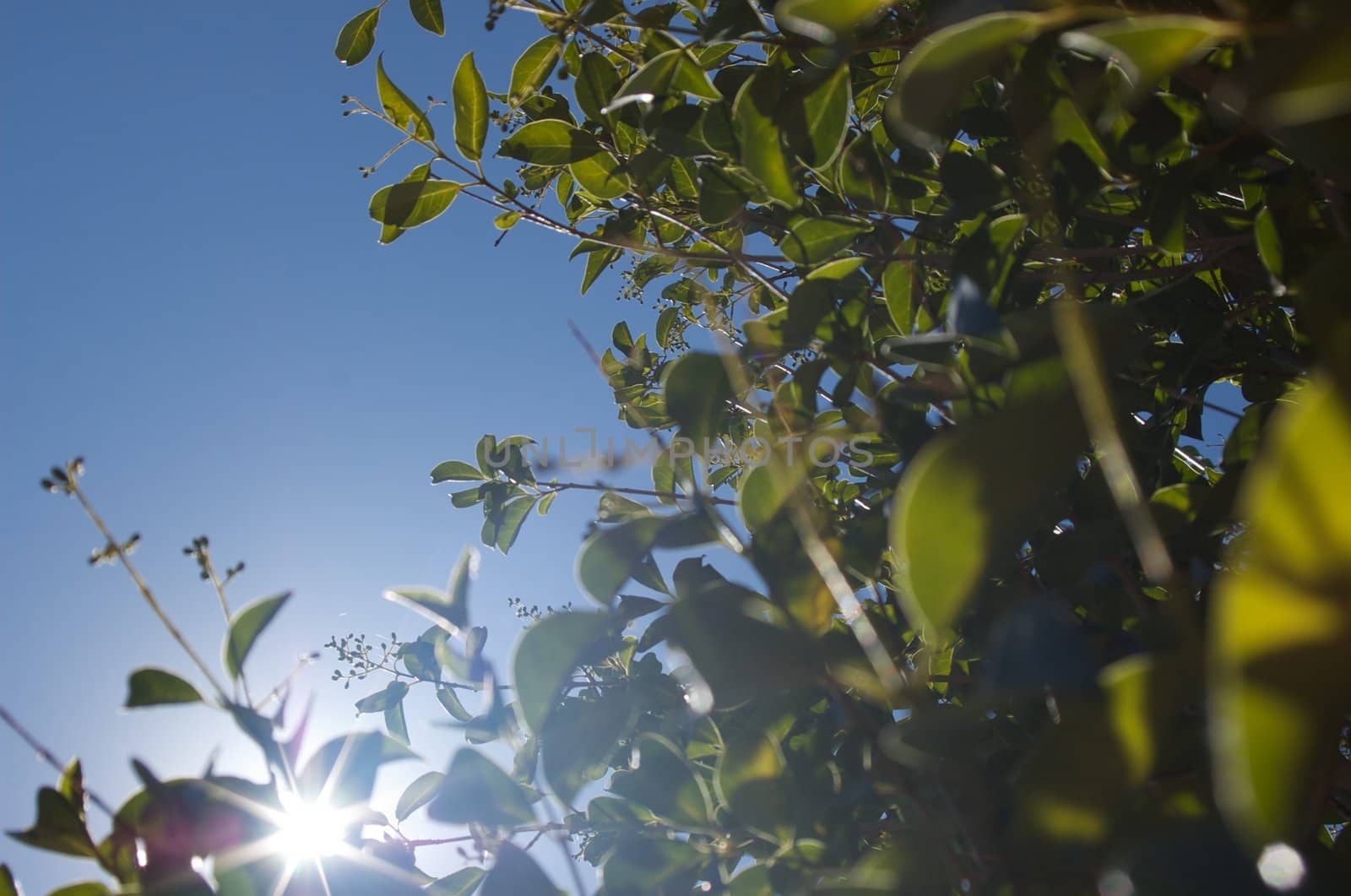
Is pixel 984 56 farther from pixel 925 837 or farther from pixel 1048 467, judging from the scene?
pixel 925 837

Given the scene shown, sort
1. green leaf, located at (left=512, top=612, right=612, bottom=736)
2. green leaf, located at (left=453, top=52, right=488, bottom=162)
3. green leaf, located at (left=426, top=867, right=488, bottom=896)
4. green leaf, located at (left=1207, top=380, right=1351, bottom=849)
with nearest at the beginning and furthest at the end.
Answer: green leaf, located at (left=1207, top=380, right=1351, bottom=849), green leaf, located at (left=512, top=612, right=612, bottom=736), green leaf, located at (left=426, top=867, right=488, bottom=896), green leaf, located at (left=453, top=52, right=488, bottom=162)

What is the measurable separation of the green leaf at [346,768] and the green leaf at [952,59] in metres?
0.71

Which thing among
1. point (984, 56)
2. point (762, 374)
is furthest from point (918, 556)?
point (762, 374)

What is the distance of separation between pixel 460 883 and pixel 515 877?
0.34m

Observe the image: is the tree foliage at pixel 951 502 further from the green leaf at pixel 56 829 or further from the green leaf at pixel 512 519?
the green leaf at pixel 512 519

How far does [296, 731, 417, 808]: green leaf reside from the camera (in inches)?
29.0

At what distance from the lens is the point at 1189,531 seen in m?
0.89

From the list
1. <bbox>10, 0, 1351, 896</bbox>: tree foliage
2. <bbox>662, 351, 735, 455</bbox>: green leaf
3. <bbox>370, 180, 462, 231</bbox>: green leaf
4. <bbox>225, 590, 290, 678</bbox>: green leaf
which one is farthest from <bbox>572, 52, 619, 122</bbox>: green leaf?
<bbox>225, 590, 290, 678</bbox>: green leaf

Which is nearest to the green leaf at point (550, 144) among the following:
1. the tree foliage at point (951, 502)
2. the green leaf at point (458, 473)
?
the tree foliage at point (951, 502)

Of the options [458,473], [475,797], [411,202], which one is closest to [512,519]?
[458,473]

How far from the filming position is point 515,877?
0.71m

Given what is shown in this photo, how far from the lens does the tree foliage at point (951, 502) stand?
393mm

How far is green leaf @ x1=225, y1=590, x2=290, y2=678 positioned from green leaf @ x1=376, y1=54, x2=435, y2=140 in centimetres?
107

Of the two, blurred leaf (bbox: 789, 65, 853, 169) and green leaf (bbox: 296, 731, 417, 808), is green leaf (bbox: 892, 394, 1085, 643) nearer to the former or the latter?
green leaf (bbox: 296, 731, 417, 808)
